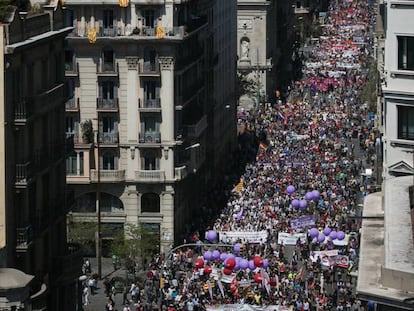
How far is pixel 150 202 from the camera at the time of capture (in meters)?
91.6

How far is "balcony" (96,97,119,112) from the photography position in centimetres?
9081

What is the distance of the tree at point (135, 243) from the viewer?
276 ft

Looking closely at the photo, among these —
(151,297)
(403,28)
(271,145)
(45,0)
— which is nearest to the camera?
(403,28)

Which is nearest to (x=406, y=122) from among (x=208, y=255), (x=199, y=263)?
(x=208, y=255)

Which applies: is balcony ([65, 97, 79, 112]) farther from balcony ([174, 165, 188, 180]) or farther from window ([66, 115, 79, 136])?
balcony ([174, 165, 188, 180])

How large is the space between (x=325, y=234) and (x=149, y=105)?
14602 mm

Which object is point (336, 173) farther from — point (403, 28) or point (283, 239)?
point (403, 28)

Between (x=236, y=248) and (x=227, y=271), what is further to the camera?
(x=236, y=248)

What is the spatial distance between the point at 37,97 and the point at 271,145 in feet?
259

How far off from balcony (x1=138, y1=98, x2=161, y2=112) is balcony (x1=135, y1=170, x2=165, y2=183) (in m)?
3.65

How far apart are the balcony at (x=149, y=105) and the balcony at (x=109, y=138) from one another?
2.13m

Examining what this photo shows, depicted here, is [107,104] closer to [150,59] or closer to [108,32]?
[150,59]

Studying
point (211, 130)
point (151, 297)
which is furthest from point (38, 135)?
point (211, 130)

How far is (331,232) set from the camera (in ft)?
273
